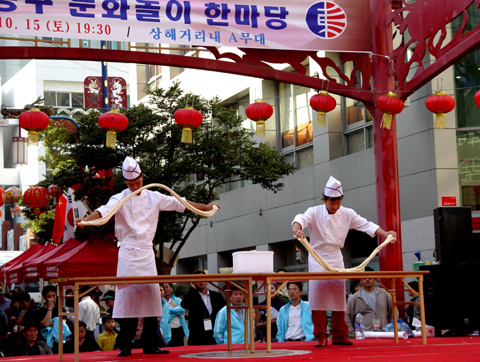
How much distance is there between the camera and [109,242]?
1642 cm

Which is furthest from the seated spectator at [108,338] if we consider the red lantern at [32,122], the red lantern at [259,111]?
the red lantern at [259,111]

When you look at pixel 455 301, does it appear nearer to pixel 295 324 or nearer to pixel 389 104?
pixel 295 324

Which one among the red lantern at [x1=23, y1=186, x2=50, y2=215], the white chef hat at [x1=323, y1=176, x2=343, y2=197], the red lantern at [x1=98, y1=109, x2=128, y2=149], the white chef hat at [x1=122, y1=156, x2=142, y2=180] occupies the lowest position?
the white chef hat at [x1=323, y1=176, x2=343, y2=197]

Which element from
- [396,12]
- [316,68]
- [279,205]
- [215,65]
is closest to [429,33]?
[396,12]

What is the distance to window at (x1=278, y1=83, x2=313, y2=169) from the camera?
1891cm

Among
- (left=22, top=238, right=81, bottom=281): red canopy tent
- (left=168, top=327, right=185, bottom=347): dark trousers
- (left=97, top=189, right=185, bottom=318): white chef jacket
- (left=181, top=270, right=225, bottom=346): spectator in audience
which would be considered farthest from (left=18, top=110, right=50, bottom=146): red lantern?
(left=22, top=238, right=81, bottom=281): red canopy tent

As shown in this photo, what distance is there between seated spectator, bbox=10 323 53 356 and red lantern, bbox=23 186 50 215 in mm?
10171

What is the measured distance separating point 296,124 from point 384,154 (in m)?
8.34

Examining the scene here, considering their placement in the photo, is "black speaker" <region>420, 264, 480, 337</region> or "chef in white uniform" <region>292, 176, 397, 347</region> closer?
"chef in white uniform" <region>292, 176, 397, 347</region>

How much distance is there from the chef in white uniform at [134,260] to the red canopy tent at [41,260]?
9.18 metres

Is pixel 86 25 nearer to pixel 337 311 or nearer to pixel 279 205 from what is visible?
pixel 337 311

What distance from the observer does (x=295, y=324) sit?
938cm

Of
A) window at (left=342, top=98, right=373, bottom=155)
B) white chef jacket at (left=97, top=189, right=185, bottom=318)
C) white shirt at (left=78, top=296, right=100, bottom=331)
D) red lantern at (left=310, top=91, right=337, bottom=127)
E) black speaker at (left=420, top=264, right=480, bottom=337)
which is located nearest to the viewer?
white chef jacket at (left=97, top=189, right=185, bottom=318)

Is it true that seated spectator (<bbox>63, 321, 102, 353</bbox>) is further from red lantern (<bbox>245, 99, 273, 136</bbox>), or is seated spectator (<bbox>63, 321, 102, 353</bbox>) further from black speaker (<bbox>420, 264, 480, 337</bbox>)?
black speaker (<bbox>420, 264, 480, 337</bbox>)
